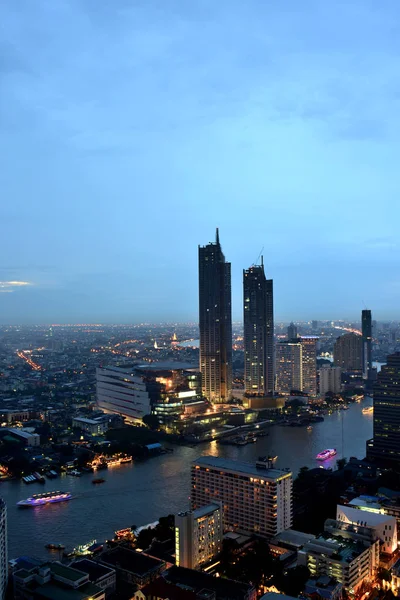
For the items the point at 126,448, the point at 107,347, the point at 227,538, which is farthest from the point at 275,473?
the point at 107,347

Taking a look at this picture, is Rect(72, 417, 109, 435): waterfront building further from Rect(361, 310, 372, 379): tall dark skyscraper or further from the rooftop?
Rect(361, 310, 372, 379): tall dark skyscraper

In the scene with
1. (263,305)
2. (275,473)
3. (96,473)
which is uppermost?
(263,305)

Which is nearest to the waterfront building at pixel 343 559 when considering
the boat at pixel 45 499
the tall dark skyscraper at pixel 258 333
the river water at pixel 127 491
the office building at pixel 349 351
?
the river water at pixel 127 491

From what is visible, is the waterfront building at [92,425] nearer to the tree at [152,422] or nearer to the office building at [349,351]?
the tree at [152,422]

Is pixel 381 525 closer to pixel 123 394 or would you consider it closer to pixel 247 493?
pixel 247 493

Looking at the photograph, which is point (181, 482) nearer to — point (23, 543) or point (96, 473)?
point (96, 473)

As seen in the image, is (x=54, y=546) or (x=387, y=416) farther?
(x=387, y=416)

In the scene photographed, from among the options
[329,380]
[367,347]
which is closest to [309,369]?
[329,380]
